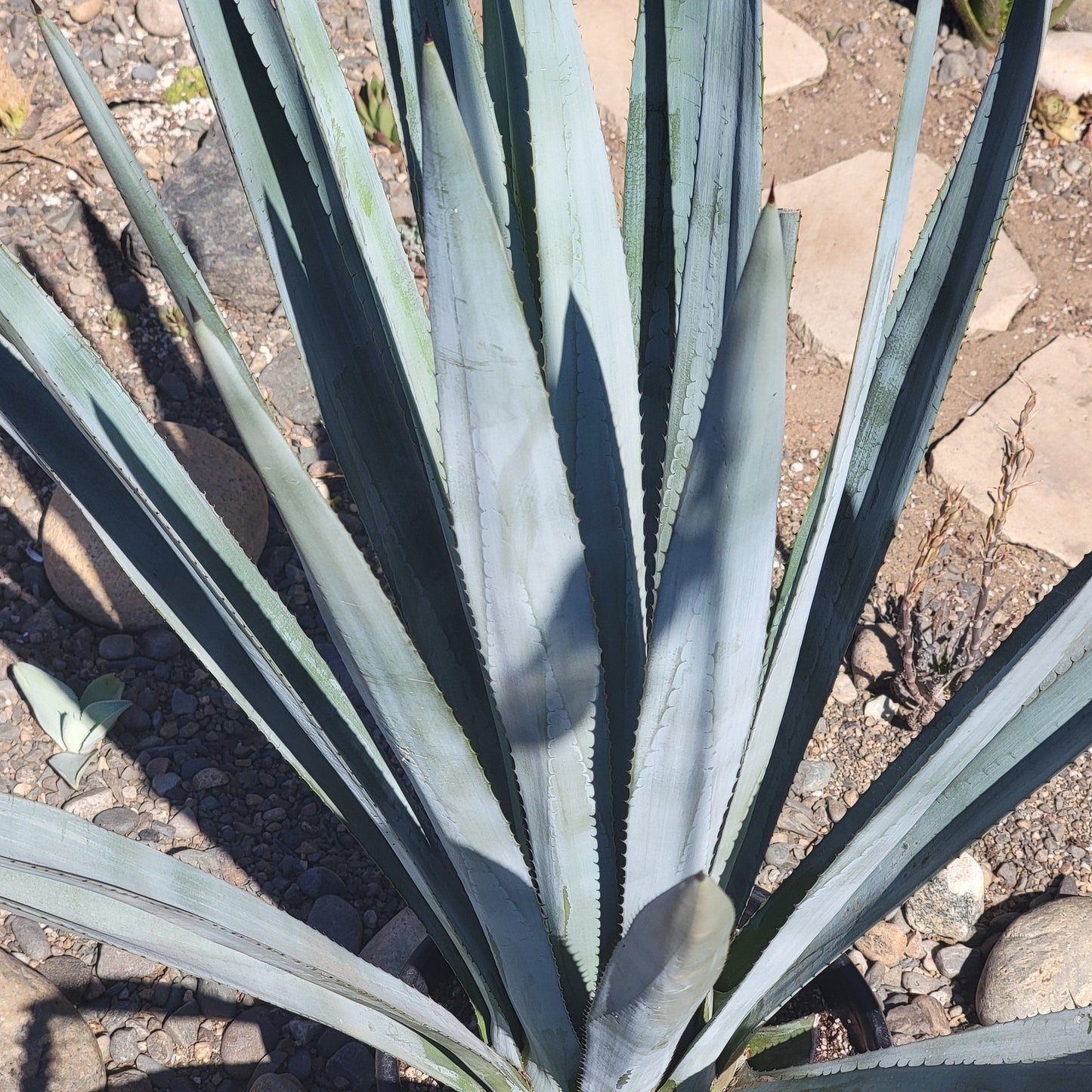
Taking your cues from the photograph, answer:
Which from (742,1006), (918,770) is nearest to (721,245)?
(918,770)

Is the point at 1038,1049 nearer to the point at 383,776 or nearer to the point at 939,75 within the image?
the point at 383,776

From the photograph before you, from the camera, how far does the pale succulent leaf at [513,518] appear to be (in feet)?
2.15

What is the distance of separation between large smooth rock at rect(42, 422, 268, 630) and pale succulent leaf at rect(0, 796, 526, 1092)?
1.37 meters

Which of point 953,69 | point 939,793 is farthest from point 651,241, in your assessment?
point 953,69

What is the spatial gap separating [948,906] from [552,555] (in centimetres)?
143

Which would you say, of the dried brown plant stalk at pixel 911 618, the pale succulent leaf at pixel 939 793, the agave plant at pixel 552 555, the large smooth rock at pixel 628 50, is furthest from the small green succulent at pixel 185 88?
the pale succulent leaf at pixel 939 793

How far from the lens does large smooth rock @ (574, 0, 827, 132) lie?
328 centimetres

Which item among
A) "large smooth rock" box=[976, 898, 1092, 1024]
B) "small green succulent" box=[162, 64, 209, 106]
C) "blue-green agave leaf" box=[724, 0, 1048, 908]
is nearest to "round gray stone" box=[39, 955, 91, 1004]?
"blue-green agave leaf" box=[724, 0, 1048, 908]

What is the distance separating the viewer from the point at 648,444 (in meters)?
1.21

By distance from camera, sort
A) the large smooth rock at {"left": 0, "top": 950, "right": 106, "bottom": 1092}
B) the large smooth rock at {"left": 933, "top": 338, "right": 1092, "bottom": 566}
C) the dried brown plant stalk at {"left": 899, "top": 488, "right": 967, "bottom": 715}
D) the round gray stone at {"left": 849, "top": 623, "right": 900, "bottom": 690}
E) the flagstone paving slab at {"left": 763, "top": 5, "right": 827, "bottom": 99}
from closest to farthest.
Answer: the large smooth rock at {"left": 0, "top": 950, "right": 106, "bottom": 1092}
the dried brown plant stalk at {"left": 899, "top": 488, "right": 967, "bottom": 715}
the round gray stone at {"left": 849, "top": 623, "right": 900, "bottom": 690}
the large smooth rock at {"left": 933, "top": 338, "right": 1092, "bottom": 566}
the flagstone paving slab at {"left": 763, "top": 5, "right": 827, "bottom": 99}

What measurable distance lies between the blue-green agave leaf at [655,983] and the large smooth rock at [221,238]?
217 cm

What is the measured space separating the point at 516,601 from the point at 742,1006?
50 centimetres

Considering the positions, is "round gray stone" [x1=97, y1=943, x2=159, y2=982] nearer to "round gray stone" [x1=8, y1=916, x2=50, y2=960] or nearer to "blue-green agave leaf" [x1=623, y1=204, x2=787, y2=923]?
"round gray stone" [x1=8, y1=916, x2=50, y2=960]

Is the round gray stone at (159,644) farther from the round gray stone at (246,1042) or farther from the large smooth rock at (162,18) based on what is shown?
the large smooth rock at (162,18)
